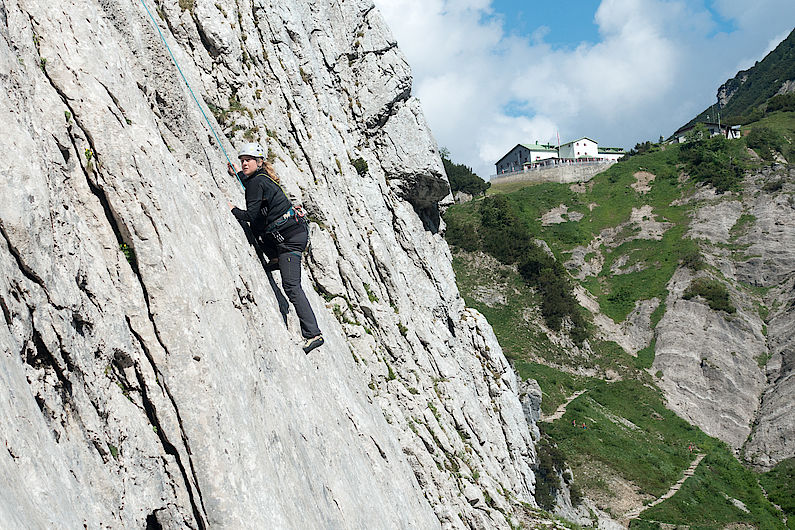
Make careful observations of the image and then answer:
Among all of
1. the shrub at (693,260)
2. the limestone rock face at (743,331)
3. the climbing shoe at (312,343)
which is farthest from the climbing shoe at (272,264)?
the shrub at (693,260)

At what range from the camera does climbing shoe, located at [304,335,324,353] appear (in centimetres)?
1227

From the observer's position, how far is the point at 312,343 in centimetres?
1236

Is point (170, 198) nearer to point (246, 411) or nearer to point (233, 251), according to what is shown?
point (233, 251)

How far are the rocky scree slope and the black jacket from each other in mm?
380

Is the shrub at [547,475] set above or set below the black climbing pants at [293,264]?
below

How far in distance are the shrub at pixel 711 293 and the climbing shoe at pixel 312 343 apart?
2598 inches

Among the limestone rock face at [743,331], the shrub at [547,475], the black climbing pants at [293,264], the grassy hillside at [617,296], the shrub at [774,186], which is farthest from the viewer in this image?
the shrub at [774,186]

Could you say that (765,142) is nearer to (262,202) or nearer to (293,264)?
(293,264)

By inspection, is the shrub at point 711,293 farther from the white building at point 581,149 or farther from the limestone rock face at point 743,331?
the white building at point 581,149

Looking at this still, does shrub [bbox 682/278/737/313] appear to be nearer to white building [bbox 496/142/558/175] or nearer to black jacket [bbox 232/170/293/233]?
white building [bbox 496/142/558/175]

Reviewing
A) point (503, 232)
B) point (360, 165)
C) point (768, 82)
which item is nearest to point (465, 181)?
point (503, 232)

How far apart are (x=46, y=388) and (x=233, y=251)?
15.8 ft

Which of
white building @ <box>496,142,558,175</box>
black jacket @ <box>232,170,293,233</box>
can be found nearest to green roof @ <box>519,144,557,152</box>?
white building @ <box>496,142,558,175</box>

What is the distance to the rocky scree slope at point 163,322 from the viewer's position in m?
6.22
